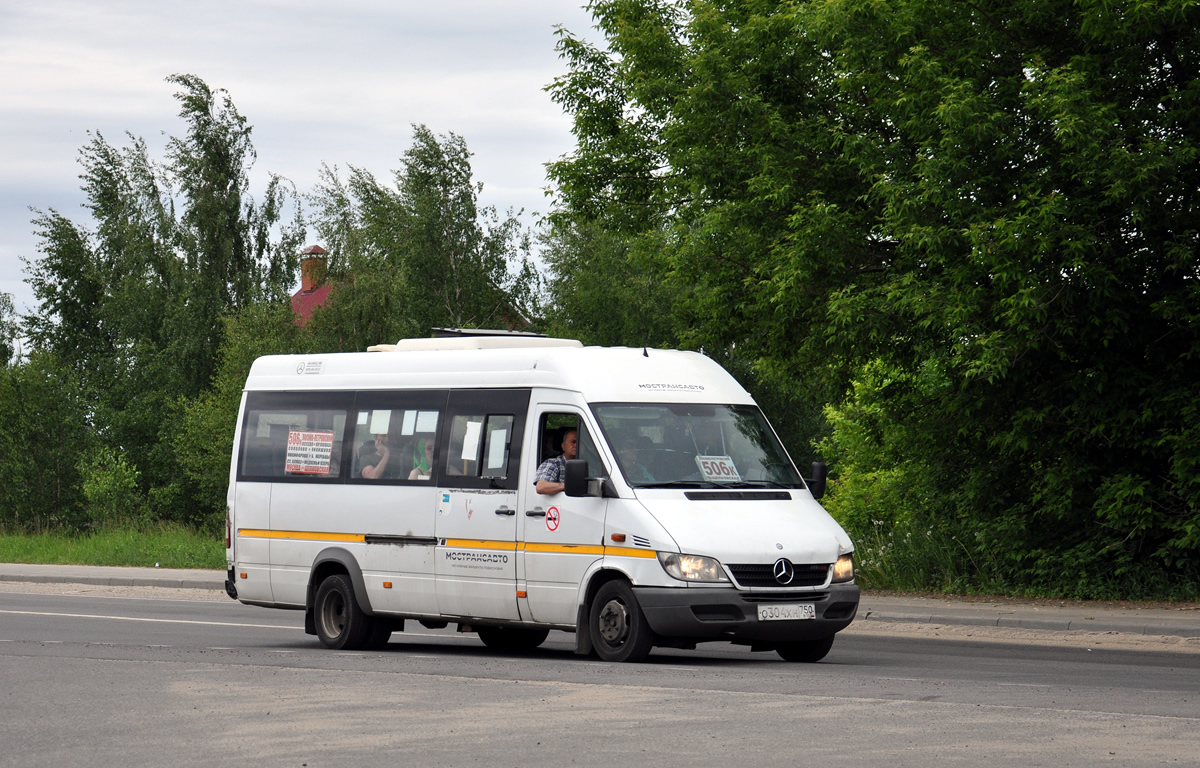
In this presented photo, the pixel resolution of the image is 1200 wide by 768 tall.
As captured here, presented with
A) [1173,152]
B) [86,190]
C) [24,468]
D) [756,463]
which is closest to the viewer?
[756,463]

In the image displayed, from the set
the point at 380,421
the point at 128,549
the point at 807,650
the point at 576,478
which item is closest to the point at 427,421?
the point at 380,421

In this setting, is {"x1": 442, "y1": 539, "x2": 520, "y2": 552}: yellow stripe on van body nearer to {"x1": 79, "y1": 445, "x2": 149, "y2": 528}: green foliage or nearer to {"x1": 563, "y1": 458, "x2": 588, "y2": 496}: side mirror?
{"x1": 563, "y1": 458, "x2": 588, "y2": 496}: side mirror

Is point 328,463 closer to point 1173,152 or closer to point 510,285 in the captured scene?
point 1173,152

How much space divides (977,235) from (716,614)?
6.63 metres

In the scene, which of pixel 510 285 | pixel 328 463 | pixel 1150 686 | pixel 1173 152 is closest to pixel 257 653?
pixel 328 463

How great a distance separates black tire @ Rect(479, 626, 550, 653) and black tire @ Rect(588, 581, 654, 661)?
2430mm

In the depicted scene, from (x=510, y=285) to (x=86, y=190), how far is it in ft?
60.0

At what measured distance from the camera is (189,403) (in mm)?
57438

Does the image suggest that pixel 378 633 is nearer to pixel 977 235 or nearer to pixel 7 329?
pixel 977 235

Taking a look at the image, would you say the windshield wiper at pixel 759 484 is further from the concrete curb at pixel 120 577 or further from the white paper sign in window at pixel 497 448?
the concrete curb at pixel 120 577

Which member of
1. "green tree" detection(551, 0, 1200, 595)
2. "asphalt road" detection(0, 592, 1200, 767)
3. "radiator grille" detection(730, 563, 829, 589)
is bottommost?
"asphalt road" detection(0, 592, 1200, 767)

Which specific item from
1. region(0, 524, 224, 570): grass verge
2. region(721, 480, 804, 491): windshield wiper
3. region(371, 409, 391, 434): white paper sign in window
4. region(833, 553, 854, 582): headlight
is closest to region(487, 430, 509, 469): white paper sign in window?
region(371, 409, 391, 434): white paper sign in window

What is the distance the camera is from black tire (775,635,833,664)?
1212 cm

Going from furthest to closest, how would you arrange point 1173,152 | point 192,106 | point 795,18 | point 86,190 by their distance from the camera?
point 86,190 → point 192,106 → point 795,18 → point 1173,152
